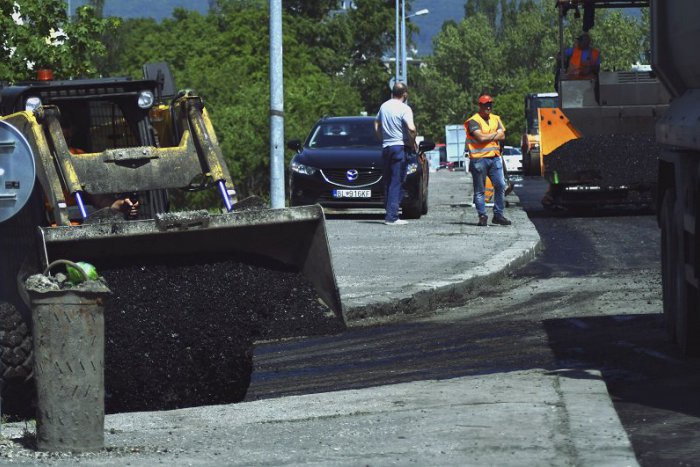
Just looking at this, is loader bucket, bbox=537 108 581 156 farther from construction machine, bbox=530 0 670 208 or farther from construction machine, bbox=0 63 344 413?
construction machine, bbox=0 63 344 413

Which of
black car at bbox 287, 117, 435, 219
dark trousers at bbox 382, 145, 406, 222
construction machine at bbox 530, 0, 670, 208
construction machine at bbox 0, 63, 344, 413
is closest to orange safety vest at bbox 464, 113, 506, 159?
dark trousers at bbox 382, 145, 406, 222

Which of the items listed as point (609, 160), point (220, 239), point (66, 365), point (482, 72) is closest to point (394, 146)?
point (609, 160)

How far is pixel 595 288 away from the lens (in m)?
13.3

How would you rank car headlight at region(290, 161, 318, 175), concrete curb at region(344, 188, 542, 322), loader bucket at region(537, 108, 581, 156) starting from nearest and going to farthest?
concrete curb at region(344, 188, 542, 322) < loader bucket at region(537, 108, 581, 156) < car headlight at region(290, 161, 318, 175)

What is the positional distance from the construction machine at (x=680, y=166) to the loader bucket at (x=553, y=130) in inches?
470

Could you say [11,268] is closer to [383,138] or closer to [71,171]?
[71,171]

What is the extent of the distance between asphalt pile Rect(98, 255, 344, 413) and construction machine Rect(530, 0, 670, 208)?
8.54 metres

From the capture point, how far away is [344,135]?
2348 centimetres

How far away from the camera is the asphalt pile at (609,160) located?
2259 centimetres

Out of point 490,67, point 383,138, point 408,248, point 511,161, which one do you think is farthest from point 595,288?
point 490,67

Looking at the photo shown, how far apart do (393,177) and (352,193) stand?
216 centimetres

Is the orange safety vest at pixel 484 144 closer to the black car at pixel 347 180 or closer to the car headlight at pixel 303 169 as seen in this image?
the black car at pixel 347 180

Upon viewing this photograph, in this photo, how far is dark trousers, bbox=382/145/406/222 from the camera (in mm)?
19938

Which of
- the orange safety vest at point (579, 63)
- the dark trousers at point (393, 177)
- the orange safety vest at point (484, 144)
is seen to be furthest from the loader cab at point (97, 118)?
the orange safety vest at point (579, 63)
